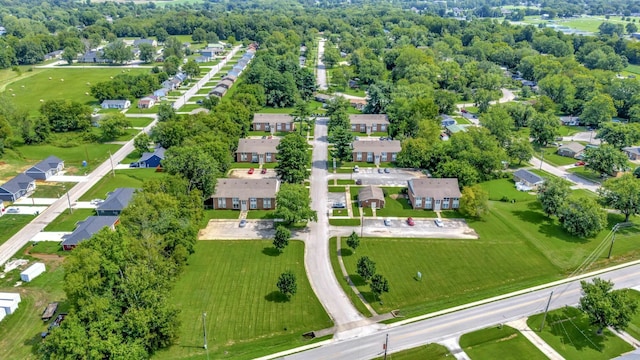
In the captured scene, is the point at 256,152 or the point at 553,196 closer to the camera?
the point at 553,196

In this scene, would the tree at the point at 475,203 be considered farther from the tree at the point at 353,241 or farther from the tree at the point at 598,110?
the tree at the point at 598,110

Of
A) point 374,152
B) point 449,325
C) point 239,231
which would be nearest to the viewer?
point 449,325

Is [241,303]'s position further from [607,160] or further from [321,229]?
[607,160]

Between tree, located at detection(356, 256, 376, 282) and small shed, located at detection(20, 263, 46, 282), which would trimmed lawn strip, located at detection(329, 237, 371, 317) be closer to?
tree, located at detection(356, 256, 376, 282)

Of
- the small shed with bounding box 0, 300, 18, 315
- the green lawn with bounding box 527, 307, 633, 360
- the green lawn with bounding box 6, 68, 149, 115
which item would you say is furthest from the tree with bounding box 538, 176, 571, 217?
the green lawn with bounding box 6, 68, 149, 115

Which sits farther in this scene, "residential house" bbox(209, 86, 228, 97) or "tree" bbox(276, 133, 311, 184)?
"residential house" bbox(209, 86, 228, 97)

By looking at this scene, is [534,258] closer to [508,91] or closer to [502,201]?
[502,201]

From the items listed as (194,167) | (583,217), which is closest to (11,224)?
(194,167)
